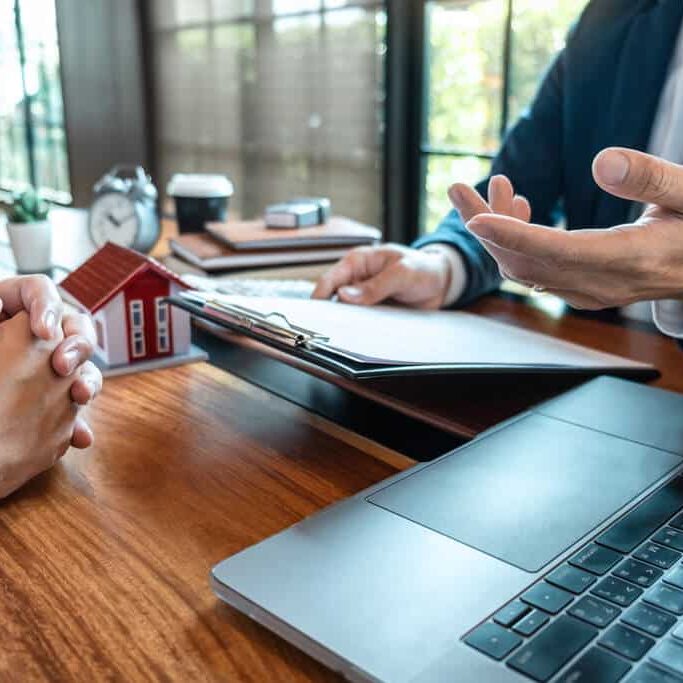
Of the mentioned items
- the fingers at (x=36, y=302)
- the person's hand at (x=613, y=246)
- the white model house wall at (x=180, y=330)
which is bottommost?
the white model house wall at (x=180, y=330)

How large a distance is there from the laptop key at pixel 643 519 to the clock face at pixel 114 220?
1.04m

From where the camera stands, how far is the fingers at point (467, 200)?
0.65 m

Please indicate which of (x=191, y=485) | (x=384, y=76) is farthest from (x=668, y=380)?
(x=384, y=76)

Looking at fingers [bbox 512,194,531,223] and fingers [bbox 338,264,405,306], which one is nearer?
fingers [bbox 512,194,531,223]

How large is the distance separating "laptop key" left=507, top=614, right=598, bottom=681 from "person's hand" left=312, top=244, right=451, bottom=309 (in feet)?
1.90

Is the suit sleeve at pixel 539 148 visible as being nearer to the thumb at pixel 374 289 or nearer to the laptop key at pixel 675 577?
the thumb at pixel 374 289

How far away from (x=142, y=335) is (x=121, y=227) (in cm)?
58

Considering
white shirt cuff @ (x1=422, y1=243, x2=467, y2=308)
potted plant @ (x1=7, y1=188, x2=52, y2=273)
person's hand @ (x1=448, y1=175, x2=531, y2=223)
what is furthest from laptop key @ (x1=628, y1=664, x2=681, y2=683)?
potted plant @ (x1=7, y1=188, x2=52, y2=273)

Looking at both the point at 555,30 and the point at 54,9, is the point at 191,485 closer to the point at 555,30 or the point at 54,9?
the point at 555,30

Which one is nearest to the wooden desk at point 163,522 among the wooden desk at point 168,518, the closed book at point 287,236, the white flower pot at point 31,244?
the wooden desk at point 168,518

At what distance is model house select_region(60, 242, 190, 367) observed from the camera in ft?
2.69

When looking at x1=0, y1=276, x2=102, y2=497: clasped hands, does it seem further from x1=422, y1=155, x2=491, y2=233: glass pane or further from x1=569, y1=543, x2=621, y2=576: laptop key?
x1=422, y1=155, x2=491, y2=233: glass pane

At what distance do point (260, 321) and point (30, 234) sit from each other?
2.45ft

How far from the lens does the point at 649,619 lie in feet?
1.28
